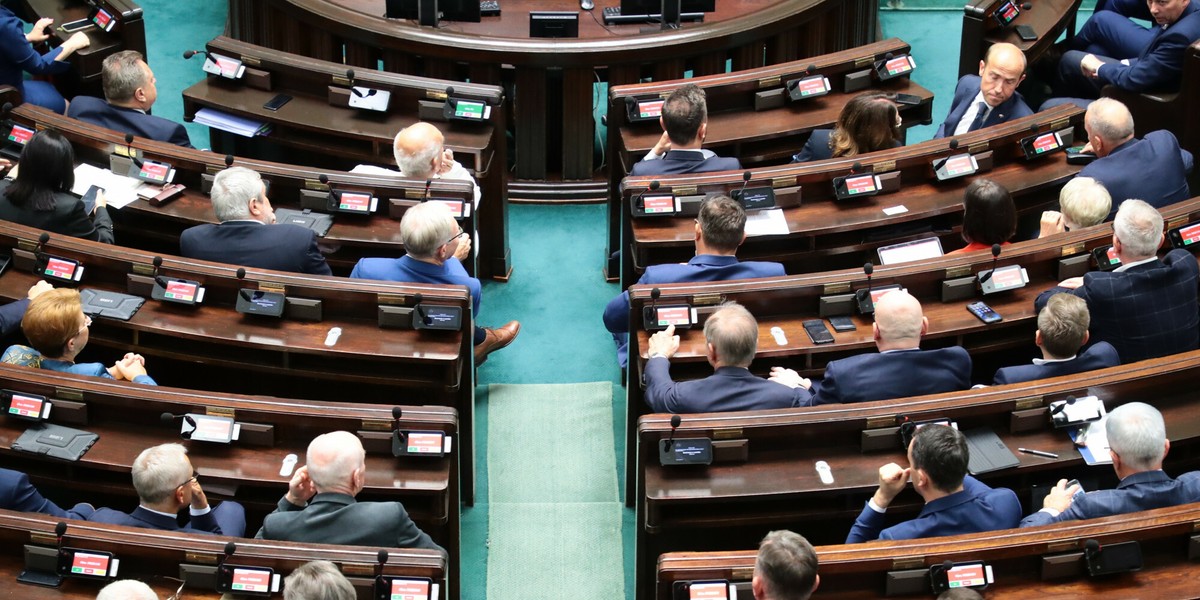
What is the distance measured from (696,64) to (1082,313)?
11.4 ft

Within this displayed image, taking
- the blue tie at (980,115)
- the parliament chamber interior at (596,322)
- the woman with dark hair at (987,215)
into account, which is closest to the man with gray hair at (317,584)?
the parliament chamber interior at (596,322)

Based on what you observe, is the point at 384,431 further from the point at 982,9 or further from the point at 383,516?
the point at 982,9

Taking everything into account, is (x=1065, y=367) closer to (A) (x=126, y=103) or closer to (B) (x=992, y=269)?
(B) (x=992, y=269)

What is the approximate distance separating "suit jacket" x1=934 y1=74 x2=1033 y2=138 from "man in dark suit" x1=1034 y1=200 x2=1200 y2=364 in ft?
5.14

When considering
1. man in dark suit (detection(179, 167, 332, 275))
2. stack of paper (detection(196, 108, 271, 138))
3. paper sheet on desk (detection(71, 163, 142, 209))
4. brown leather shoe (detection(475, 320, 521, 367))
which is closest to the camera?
man in dark suit (detection(179, 167, 332, 275))

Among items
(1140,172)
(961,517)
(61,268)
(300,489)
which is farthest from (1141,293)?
(61,268)

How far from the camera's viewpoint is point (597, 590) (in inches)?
220

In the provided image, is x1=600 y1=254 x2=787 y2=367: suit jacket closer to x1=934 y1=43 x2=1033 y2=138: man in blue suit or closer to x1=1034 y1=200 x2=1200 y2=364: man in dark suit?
x1=1034 y1=200 x2=1200 y2=364: man in dark suit

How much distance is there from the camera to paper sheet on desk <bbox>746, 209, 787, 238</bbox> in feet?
20.7

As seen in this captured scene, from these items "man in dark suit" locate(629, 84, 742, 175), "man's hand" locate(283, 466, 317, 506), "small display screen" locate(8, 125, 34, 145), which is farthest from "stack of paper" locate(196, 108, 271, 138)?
"man's hand" locate(283, 466, 317, 506)

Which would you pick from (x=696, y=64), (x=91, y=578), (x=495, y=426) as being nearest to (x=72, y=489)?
(x=91, y=578)

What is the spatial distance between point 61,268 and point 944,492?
3.68m

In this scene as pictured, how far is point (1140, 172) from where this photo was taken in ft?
21.2

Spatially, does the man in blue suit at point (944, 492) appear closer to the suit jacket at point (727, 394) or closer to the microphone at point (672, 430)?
→ the suit jacket at point (727, 394)
